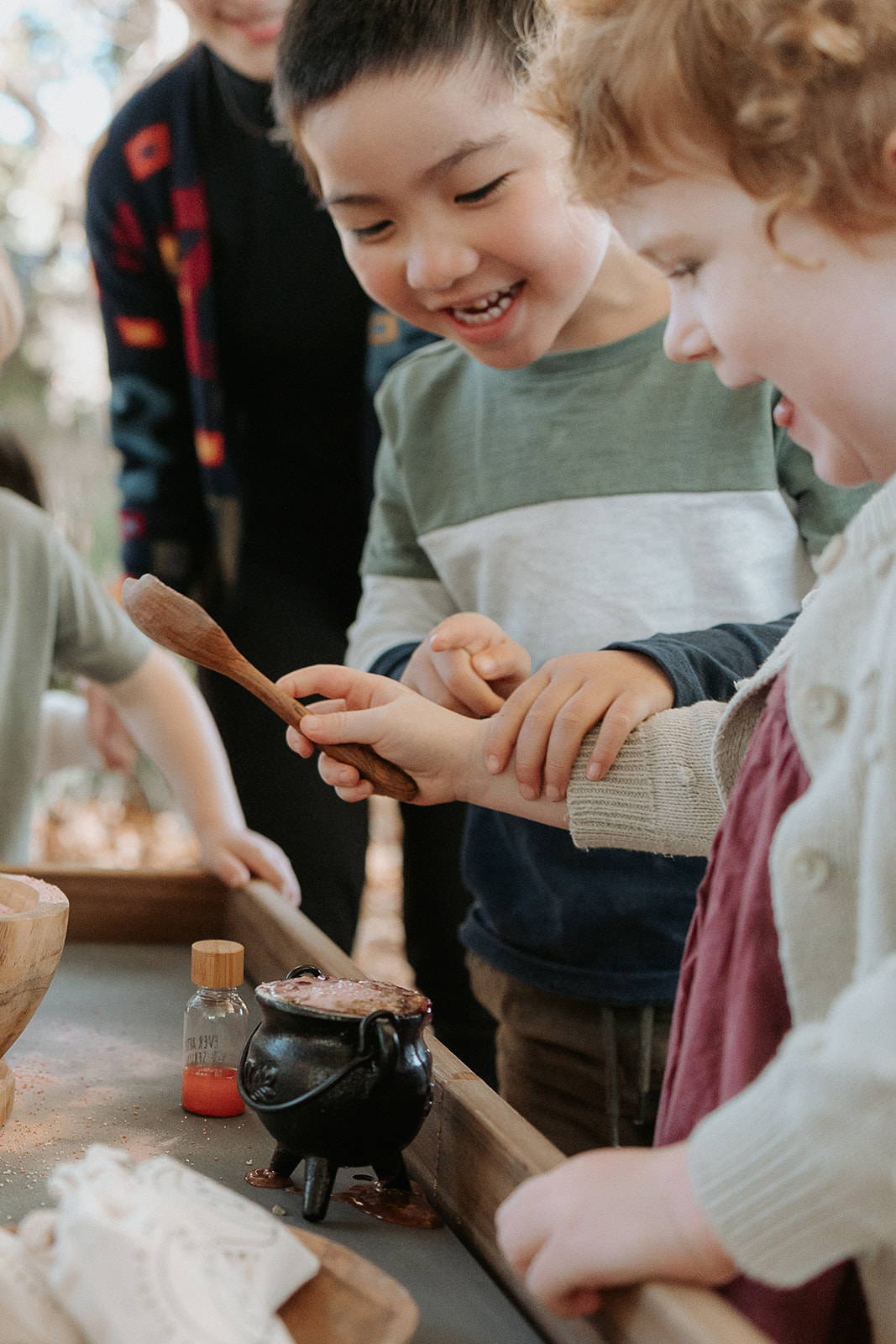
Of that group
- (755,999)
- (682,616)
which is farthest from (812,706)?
(682,616)

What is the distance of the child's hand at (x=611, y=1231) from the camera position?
508mm

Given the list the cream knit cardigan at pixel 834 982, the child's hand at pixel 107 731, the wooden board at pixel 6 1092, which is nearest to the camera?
the cream knit cardigan at pixel 834 982

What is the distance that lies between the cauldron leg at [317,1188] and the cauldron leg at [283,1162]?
1.6 inches

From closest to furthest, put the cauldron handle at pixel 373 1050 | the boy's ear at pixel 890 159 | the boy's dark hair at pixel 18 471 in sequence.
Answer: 1. the boy's ear at pixel 890 159
2. the cauldron handle at pixel 373 1050
3. the boy's dark hair at pixel 18 471

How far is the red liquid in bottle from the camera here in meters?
0.85

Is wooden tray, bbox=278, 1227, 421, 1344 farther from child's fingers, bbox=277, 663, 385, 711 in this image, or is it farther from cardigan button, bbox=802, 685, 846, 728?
child's fingers, bbox=277, 663, 385, 711

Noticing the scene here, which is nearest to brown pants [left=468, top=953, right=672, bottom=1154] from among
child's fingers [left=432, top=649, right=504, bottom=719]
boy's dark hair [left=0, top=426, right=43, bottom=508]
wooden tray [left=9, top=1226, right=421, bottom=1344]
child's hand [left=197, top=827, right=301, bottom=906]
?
child's hand [left=197, top=827, right=301, bottom=906]

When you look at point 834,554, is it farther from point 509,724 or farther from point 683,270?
point 509,724

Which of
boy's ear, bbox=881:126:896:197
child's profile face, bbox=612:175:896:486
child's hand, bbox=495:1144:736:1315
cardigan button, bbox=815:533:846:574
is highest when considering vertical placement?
boy's ear, bbox=881:126:896:197

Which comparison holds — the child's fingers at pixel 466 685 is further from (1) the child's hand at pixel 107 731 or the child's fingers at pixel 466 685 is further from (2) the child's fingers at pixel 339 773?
(1) the child's hand at pixel 107 731

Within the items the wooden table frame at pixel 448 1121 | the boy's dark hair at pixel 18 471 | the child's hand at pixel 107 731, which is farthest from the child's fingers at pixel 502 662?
the boy's dark hair at pixel 18 471

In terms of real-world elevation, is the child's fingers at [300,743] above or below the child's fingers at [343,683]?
below

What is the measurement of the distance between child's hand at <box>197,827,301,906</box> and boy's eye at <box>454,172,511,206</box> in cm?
64

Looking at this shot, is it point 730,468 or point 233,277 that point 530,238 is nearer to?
point 730,468
